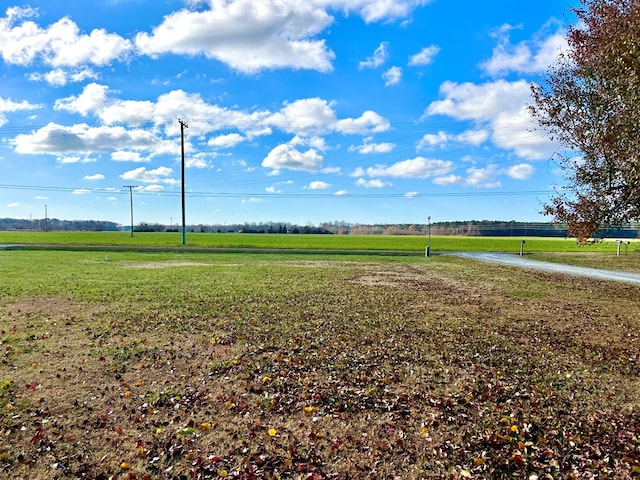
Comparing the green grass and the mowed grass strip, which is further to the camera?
the green grass

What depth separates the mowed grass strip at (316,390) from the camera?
389 cm

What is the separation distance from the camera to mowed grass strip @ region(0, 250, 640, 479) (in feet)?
12.8

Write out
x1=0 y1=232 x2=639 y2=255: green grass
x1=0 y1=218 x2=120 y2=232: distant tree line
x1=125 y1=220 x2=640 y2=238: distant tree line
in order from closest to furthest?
x1=0 y1=232 x2=639 y2=255: green grass
x1=125 y1=220 x2=640 y2=238: distant tree line
x1=0 y1=218 x2=120 y2=232: distant tree line

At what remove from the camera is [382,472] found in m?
3.71

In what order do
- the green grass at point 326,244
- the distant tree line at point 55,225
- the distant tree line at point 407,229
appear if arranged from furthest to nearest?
the distant tree line at point 55,225 → the distant tree line at point 407,229 → the green grass at point 326,244

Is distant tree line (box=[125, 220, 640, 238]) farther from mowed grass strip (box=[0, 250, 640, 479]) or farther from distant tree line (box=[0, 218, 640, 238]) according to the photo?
mowed grass strip (box=[0, 250, 640, 479])

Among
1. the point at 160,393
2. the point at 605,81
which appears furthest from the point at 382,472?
the point at 605,81

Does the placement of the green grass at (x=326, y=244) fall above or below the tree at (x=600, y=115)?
below

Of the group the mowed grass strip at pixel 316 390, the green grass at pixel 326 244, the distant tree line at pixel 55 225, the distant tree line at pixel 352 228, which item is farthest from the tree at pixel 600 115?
the distant tree line at pixel 55 225

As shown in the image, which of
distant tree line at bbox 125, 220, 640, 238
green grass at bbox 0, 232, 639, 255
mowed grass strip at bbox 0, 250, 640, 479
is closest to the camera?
mowed grass strip at bbox 0, 250, 640, 479

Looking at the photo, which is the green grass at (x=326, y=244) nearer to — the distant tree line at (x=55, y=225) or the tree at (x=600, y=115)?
the tree at (x=600, y=115)

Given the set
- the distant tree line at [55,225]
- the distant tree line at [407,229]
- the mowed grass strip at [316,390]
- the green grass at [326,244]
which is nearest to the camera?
the mowed grass strip at [316,390]

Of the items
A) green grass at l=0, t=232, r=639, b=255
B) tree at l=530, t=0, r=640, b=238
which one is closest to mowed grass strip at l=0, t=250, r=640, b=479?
tree at l=530, t=0, r=640, b=238

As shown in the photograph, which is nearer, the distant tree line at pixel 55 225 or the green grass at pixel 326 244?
the green grass at pixel 326 244
